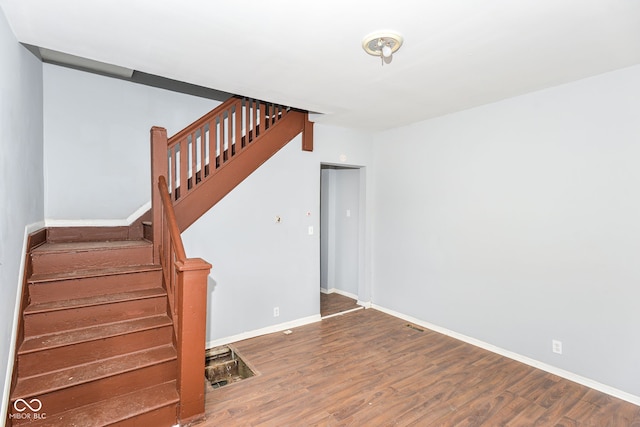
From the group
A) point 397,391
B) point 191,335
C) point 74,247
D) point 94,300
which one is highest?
point 74,247

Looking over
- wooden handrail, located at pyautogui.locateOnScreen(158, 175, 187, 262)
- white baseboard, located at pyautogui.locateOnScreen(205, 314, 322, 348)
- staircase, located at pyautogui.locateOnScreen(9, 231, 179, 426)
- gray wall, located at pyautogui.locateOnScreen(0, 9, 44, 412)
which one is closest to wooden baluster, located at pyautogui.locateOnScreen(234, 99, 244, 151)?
wooden handrail, located at pyautogui.locateOnScreen(158, 175, 187, 262)

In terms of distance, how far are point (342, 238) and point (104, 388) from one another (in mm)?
3843

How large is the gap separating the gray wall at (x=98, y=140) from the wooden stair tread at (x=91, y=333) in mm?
1578

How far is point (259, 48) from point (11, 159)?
5.67 ft

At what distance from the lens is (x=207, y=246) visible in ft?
11.0

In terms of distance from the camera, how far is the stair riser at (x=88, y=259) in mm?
2518

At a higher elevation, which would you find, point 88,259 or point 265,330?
point 88,259

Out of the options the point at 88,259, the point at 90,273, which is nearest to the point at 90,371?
the point at 90,273

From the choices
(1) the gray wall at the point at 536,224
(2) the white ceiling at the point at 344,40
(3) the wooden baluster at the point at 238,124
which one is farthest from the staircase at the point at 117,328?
(1) the gray wall at the point at 536,224

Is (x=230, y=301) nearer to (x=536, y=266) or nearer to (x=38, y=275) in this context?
(x=38, y=275)

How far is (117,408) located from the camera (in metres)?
2.05

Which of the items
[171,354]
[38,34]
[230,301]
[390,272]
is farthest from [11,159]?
[390,272]
